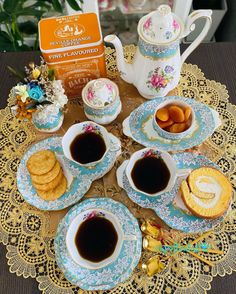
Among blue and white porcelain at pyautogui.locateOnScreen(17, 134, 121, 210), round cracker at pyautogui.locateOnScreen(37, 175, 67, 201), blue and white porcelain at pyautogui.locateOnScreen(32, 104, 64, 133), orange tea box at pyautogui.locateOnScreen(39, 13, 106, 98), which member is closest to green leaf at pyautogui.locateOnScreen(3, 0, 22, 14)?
orange tea box at pyautogui.locateOnScreen(39, 13, 106, 98)

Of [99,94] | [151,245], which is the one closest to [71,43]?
[99,94]

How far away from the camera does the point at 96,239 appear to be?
2.94 feet

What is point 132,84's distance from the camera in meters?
1.17

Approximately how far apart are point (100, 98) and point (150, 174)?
271 millimetres

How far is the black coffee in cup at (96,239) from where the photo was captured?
2.88 ft

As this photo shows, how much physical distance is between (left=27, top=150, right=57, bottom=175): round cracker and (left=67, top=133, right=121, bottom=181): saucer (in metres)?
0.06

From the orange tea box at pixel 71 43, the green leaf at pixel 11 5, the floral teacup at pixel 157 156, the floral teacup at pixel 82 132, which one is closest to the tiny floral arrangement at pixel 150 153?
the floral teacup at pixel 157 156

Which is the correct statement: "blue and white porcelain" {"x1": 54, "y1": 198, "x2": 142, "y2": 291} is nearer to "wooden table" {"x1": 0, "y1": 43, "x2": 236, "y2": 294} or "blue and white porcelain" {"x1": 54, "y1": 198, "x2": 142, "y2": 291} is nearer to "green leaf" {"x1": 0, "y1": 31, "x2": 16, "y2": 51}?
"wooden table" {"x1": 0, "y1": 43, "x2": 236, "y2": 294}

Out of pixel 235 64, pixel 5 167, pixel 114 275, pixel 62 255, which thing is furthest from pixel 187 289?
pixel 235 64

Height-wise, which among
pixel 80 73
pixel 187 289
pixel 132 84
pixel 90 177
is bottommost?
pixel 187 289

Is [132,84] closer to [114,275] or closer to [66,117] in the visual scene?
[66,117]

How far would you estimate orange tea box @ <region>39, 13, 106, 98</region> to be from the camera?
37.7 inches

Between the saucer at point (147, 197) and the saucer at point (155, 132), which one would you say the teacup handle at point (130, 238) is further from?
the saucer at point (155, 132)

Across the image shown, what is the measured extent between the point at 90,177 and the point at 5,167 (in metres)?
0.29
